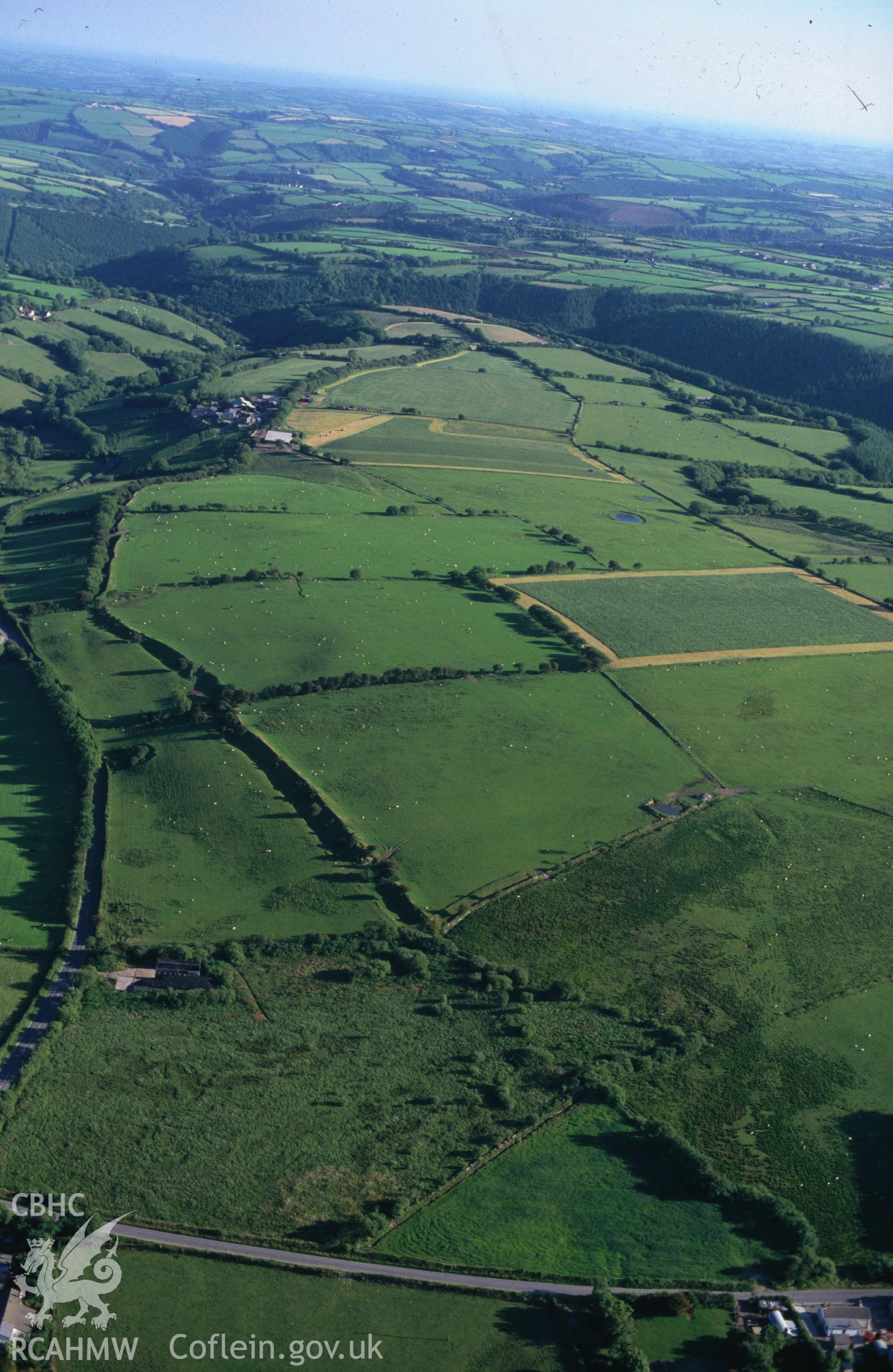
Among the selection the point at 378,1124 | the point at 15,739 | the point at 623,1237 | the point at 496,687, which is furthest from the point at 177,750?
the point at 623,1237

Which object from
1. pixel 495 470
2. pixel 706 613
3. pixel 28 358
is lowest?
pixel 706 613

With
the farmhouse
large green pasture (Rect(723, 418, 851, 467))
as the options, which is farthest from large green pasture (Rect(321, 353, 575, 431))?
the farmhouse

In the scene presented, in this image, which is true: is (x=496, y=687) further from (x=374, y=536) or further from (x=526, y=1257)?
(x=526, y=1257)

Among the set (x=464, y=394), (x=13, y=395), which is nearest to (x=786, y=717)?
(x=464, y=394)

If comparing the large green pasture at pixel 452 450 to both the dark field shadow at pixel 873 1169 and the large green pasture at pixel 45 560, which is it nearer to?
the large green pasture at pixel 45 560

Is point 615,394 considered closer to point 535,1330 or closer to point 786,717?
point 786,717
